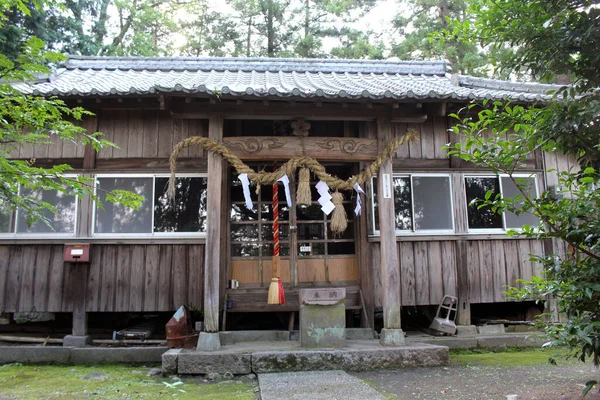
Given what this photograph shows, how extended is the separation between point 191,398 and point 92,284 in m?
3.65

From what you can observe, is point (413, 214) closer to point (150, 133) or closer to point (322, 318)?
point (322, 318)

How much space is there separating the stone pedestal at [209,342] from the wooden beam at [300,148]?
2.86 m

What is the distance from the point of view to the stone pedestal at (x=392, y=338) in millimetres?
6746

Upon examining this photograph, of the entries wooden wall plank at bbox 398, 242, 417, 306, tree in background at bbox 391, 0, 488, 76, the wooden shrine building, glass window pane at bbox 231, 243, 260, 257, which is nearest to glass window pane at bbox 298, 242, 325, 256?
the wooden shrine building

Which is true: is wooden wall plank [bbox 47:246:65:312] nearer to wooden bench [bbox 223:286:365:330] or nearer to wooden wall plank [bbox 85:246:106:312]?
wooden wall plank [bbox 85:246:106:312]

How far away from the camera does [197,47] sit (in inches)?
947

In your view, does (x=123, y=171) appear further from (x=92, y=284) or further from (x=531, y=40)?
(x=531, y=40)

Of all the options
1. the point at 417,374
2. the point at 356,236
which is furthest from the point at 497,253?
the point at 417,374

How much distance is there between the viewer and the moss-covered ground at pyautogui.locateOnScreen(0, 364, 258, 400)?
523 cm

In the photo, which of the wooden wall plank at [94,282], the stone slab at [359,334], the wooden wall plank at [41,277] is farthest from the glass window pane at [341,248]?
the wooden wall plank at [41,277]

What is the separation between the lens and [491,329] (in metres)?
8.12

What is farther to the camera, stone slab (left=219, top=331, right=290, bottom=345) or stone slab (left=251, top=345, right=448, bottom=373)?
stone slab (left=219, top=331, right=290, bottom=345)

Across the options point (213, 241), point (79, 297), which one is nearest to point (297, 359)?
point (213, 241)

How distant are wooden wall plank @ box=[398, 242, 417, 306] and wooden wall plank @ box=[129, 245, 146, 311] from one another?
4.82m
